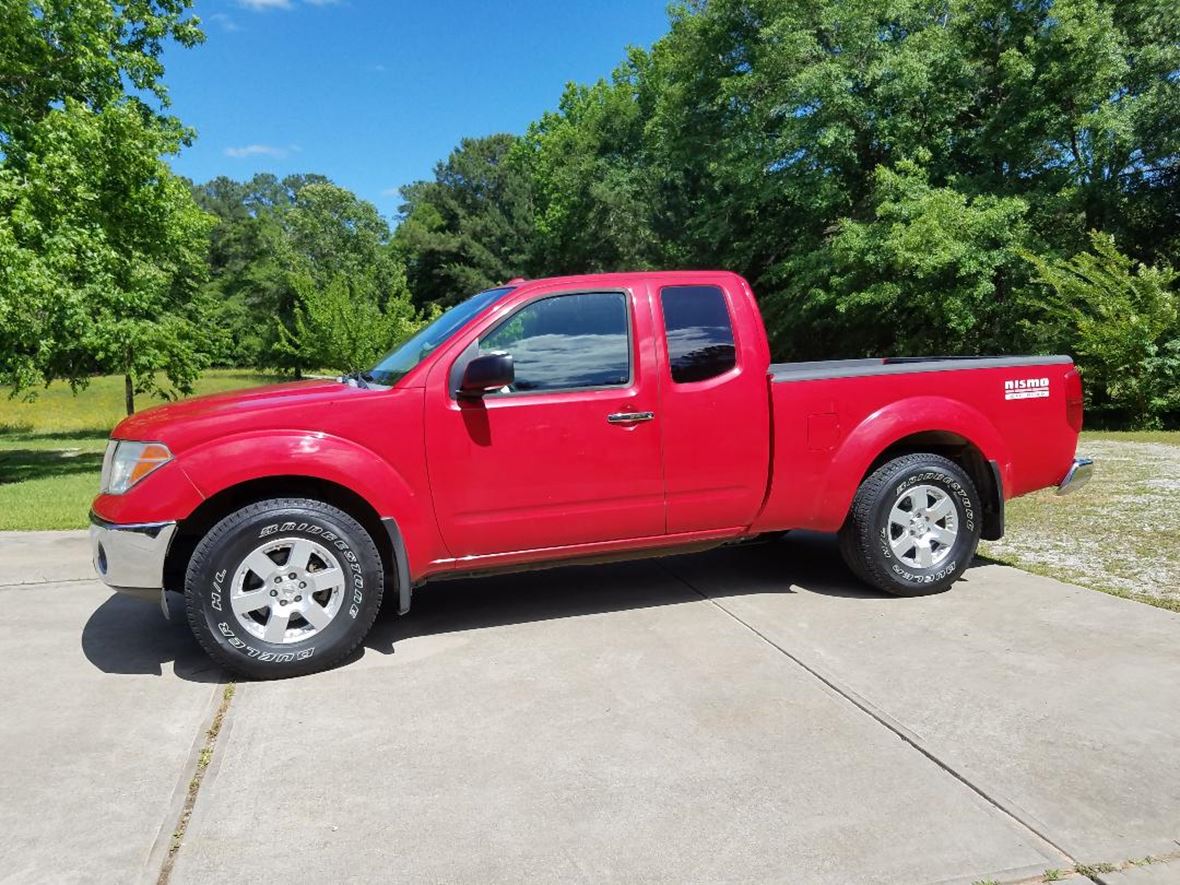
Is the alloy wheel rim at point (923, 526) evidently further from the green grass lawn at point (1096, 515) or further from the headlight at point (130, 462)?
the headlight at point (130, 462)

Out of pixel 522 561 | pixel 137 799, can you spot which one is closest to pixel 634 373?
pixel 522 561

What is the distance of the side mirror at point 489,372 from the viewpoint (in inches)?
165

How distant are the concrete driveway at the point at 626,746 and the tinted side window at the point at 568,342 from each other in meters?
1.39

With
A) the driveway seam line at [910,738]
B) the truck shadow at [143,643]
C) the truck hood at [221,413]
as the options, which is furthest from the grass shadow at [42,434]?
the driveway seam line at [910,738]

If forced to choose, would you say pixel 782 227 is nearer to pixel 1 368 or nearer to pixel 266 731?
pixel 1 368

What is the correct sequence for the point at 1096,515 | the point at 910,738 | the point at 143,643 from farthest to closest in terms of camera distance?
the point at 1096,515
the point at 143,643
the point at 910,738

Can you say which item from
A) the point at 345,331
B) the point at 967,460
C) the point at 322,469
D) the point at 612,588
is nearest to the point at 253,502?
the point at 322,469

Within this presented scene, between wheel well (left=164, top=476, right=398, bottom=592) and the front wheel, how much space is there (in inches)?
108

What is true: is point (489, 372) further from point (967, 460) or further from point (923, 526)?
point (967, 460)

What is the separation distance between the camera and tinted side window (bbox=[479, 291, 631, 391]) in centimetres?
456

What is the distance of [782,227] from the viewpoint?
28.2 m

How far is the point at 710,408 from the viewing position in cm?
476

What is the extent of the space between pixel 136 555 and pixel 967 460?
15.7 ft

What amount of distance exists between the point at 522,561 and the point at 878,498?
2.15 meters
